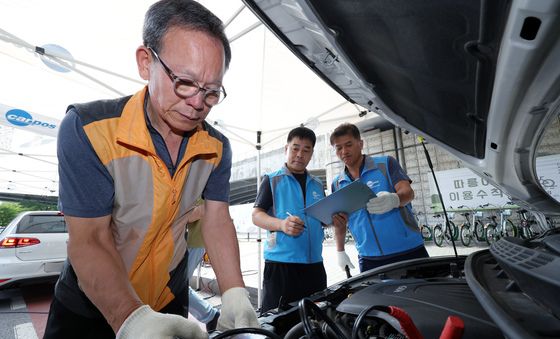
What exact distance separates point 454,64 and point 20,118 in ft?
12.9

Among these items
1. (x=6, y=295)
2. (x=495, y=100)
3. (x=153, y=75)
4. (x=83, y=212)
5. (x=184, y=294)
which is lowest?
(x=6, y=295)

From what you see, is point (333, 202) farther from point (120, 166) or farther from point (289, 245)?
point (120, 166)

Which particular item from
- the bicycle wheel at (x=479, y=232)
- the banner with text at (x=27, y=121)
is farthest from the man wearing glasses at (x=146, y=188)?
the bicycle wheel at (x=479, y=232)

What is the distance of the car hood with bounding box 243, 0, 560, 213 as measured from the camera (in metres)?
0.55

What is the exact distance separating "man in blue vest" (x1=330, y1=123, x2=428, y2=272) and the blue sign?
3.29 meters

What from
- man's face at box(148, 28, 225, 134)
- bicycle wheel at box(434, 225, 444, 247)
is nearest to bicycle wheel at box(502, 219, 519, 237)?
bicycle wheel at box(434, 225, 444, 247)

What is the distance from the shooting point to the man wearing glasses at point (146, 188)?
2.26ft

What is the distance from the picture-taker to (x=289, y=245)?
1938 millimetres

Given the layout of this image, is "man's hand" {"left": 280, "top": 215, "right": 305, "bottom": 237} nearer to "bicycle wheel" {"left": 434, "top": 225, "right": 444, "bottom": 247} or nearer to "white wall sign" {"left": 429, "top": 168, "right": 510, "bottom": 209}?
"white wall sign" {"left": 429, "top": 168, "right": 510, "bottom": 209}

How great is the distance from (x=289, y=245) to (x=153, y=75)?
1457 mm

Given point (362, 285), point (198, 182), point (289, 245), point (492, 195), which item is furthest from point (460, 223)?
point (198, 182)

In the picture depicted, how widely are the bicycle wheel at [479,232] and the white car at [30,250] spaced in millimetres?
7529

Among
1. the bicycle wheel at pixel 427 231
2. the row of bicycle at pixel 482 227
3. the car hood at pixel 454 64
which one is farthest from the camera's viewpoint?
the bicycle wheel at pixel 427 231

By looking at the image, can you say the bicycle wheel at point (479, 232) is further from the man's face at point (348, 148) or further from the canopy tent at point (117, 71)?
the man's face at point (348, 148)
